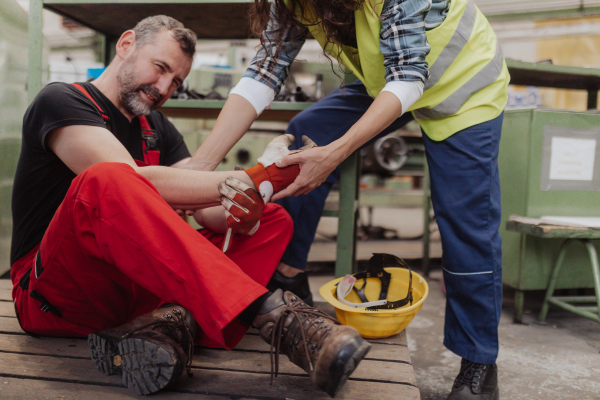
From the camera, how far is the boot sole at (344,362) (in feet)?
2.88

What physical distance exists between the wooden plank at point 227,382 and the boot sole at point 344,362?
164 mm

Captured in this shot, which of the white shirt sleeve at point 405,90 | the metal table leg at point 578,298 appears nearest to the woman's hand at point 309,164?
the white shirt sleeve at point 405,90

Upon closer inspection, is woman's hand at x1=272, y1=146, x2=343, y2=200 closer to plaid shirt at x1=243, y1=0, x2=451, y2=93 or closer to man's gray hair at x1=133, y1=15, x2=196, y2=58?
plaid shirt at x1=243, y1=0, x2=451, y2=93

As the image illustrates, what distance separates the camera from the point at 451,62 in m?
1.28

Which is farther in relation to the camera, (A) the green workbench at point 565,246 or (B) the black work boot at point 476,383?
(A) the green workbench at point 565,246

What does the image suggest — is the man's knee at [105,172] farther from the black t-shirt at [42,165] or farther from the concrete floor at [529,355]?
the concrete floor at [529,355]

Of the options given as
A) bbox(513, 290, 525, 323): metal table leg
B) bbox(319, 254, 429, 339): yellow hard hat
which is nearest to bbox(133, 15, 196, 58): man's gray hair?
bbox(319, 254, 429, 339): yellow hard hat

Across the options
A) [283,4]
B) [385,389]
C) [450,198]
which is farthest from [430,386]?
[283,4]

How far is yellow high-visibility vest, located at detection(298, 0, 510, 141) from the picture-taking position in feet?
4.15

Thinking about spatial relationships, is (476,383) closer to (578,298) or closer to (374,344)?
(374,344)

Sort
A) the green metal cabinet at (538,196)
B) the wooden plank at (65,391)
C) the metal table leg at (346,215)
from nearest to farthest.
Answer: the wooden plank at (65,391) < the metal table leg at (346,215) < the green metal cabinet at (538,196)

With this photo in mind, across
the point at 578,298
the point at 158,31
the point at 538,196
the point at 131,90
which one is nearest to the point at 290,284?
the point at 131,90

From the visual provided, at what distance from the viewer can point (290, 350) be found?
101 centimetres

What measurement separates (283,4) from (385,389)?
1193 mm
